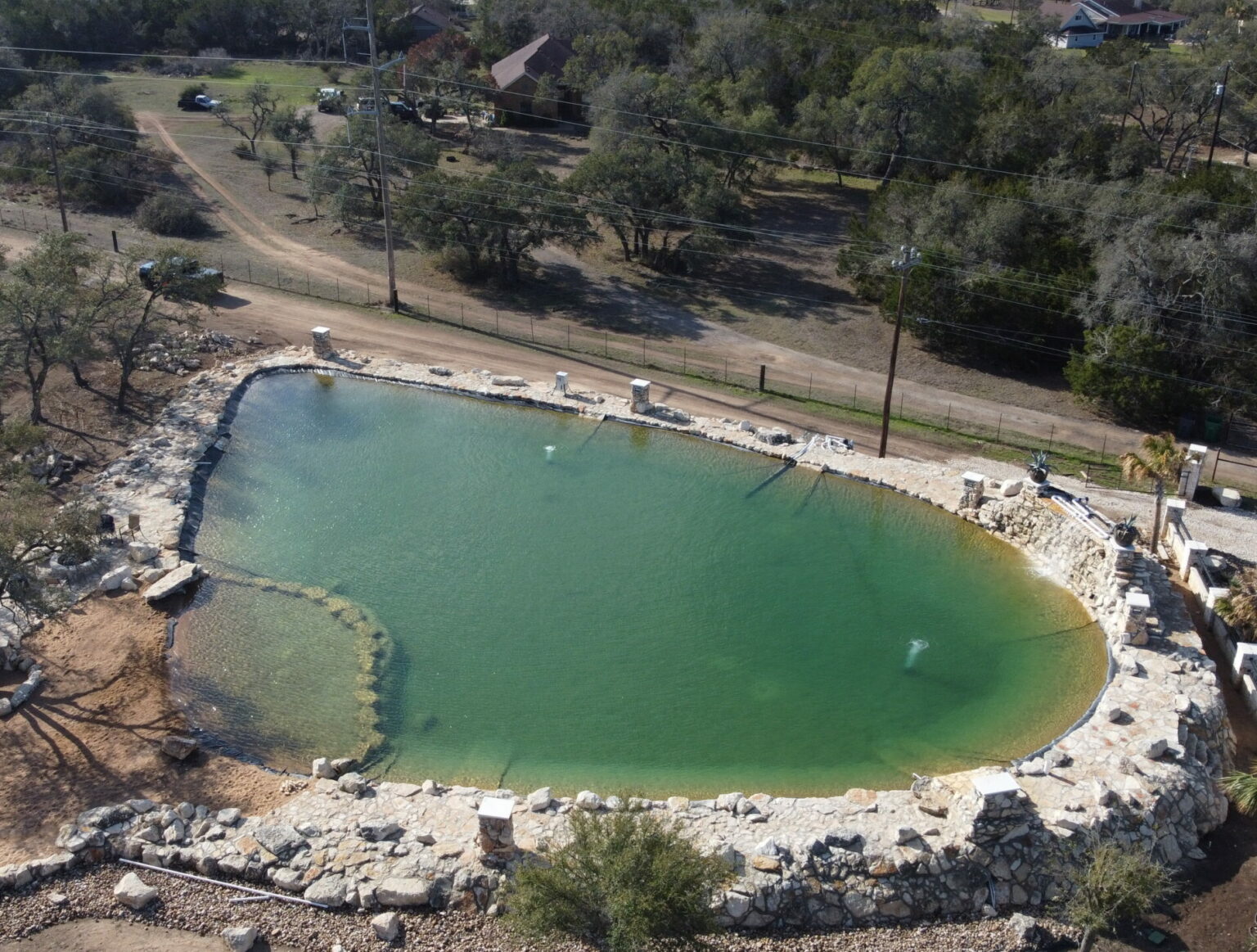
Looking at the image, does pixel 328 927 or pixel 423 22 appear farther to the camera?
pixel 423 22

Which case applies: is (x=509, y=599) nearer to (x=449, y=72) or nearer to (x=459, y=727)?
(x=459, y=727)

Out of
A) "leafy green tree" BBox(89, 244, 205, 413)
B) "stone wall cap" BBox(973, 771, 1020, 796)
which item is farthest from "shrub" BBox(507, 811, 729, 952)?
"leafy green tree" BBox(89, 244, 205, 413)

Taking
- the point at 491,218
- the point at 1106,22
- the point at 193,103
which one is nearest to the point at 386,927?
the point at 491,218

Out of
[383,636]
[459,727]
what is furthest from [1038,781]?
[383,636]

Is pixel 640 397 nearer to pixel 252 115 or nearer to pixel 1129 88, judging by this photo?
pixel 252 115

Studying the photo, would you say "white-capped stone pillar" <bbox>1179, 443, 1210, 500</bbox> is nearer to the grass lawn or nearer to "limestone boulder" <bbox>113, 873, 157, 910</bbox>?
"limestone boulder" <bbox>113, 873, 157, 910</bbox>

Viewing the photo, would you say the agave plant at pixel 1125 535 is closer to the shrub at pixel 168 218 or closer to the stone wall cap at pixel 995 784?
the stone wall cap at pixel 995 784
